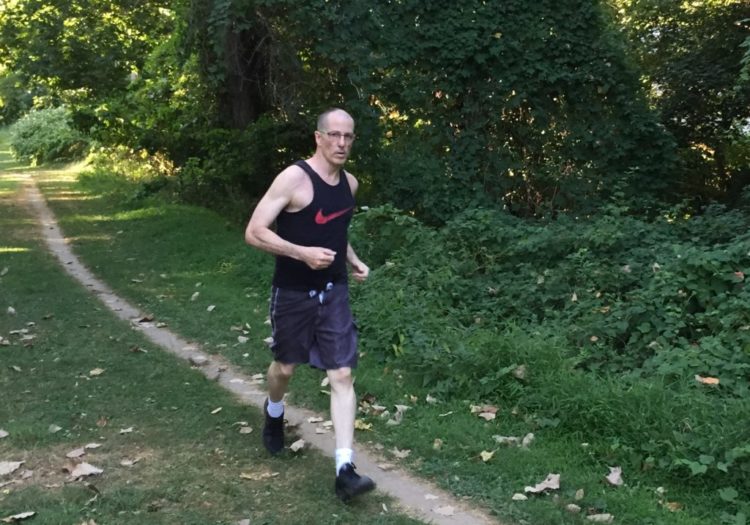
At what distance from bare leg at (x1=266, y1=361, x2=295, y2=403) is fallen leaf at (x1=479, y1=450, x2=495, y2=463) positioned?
4.38 ft

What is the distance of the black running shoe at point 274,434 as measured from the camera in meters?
4.87

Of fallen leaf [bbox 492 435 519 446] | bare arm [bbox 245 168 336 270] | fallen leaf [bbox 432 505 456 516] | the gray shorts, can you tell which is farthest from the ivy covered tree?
bare arm [bbox 245 168 336 270]

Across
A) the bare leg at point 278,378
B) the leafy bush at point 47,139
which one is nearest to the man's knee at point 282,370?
the bare leg at point 278,378

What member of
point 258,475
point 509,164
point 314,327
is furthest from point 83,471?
point 509,164

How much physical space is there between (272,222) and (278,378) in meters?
1.12

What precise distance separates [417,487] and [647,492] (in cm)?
134

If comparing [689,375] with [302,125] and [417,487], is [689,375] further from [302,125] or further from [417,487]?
[302,125]

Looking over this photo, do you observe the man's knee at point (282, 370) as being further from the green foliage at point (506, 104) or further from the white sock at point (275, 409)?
the green foliage at point (506, 104)

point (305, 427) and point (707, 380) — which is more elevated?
point (707, 380)

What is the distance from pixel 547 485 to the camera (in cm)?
436

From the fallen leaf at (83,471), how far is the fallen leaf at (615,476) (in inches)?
122

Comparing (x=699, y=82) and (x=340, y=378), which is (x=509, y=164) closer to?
(x=699, y=82)

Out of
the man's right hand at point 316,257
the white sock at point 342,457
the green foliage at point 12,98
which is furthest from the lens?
the green foliage at point 12,98

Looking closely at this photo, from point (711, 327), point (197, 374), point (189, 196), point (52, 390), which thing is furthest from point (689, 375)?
point (189, 196)
